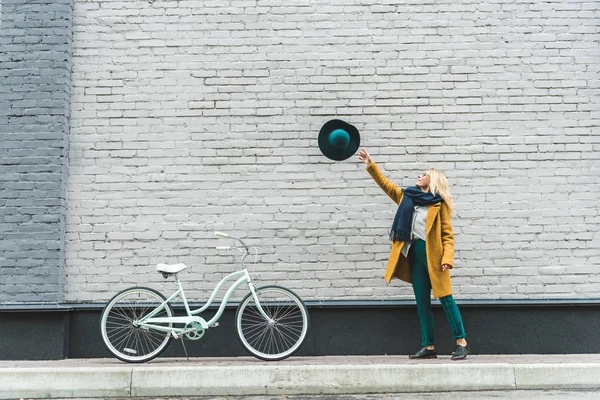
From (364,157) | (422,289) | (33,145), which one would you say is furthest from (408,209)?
(33,145)

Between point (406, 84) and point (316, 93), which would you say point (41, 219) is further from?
point (406, 84)

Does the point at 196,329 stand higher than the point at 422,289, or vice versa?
the point at 422,289

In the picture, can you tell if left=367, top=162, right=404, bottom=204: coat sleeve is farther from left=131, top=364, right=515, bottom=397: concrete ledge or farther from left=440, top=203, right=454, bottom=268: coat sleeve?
left=131, top=364, right=515, bottom=397: concrete ledge

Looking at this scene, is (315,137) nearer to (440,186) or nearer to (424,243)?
(440,186)

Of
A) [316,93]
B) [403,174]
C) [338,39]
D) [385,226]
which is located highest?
[338,39]

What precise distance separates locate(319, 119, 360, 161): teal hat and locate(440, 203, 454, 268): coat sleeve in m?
1.10

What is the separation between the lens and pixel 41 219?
761 centimetres

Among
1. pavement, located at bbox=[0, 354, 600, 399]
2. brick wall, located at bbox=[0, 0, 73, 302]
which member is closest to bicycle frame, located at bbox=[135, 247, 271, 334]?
pavement, located at bbox=[0, 354, 600, 399]

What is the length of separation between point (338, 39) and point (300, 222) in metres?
1.99

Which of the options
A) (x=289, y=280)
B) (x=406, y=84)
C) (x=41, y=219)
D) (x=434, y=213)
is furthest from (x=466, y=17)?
(x=41, y=219)

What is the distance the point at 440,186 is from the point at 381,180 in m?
0.56

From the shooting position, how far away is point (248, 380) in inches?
233

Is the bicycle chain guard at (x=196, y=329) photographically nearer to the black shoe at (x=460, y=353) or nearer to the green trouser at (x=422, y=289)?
the green trouser at (x=422, y=289)

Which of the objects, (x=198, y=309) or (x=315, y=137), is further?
(x=315, y=137)
